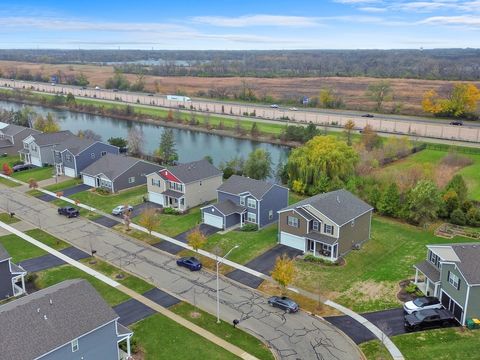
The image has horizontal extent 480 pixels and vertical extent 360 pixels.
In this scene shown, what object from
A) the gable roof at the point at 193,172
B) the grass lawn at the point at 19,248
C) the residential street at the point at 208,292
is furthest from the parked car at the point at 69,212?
the gable roof at the point at 193,172

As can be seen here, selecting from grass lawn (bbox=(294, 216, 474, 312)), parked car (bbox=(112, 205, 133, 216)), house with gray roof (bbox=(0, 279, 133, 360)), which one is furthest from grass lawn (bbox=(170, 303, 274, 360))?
parked car (bbox=(112, 205, 133, 216))

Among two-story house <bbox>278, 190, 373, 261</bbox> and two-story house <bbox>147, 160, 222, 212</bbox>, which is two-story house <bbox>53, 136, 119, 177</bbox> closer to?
two-story house <bbox>147, 160, 222, 212</bbox>

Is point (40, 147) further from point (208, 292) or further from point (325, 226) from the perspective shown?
point (325, 226)

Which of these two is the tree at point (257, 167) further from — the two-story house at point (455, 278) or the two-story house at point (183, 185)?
the two-story house at point (455, 278)

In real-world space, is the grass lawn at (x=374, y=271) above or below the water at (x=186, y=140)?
above

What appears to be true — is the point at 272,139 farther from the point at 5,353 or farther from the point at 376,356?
the point at 5,353

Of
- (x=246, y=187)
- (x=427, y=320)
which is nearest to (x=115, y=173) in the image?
(x=246, y=187)
